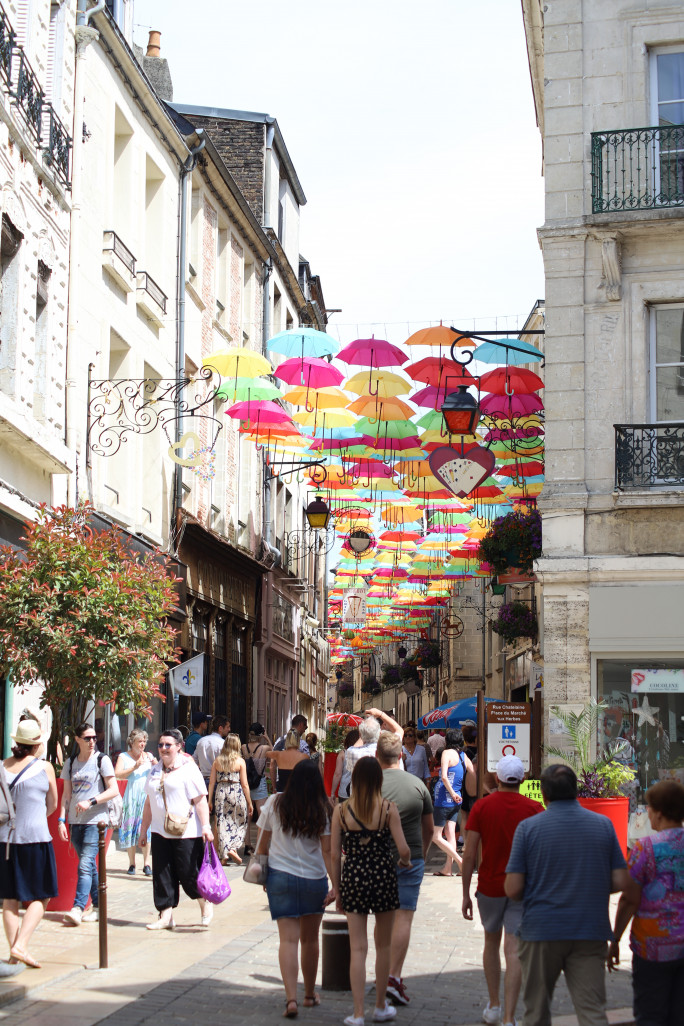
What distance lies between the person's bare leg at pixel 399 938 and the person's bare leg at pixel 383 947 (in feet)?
1.44

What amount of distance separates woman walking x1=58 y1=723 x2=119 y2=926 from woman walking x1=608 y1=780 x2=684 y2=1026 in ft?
19.4

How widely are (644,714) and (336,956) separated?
804cm

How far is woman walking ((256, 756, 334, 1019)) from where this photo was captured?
27.0 ft

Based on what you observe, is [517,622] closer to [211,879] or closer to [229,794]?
[229,794]

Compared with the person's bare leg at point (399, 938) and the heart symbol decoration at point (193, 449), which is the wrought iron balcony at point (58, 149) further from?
the person's bare leg at point (399, 938)

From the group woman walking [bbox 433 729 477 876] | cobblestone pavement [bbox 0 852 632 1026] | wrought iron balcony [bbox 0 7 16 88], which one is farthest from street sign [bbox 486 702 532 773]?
wrought iron balcony [bbox 0 7 16 88]

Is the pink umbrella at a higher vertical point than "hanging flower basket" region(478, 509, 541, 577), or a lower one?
higher

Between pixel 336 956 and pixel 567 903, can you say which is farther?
pixel 336 956

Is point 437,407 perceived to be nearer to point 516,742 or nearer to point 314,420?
point 314,420

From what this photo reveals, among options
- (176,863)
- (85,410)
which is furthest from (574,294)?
(176,863)

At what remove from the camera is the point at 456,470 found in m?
17.2

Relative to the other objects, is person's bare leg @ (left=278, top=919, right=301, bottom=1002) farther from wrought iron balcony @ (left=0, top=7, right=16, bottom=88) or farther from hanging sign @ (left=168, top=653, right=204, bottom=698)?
hanging sign @ (left=168, top=653, right=204, bottom=698)

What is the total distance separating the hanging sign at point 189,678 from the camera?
19286mm

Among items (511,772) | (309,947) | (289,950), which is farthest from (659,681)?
(289,950)
